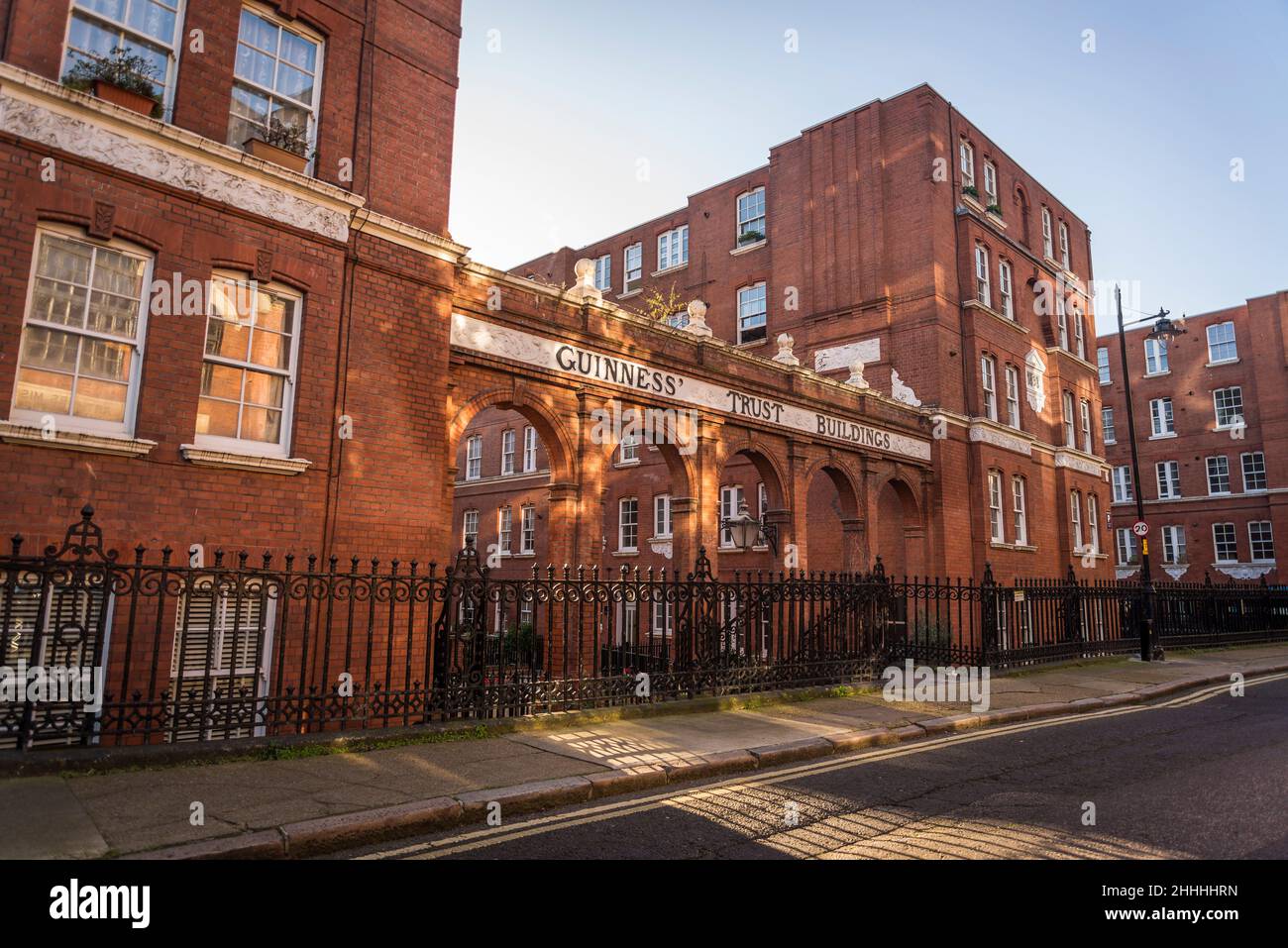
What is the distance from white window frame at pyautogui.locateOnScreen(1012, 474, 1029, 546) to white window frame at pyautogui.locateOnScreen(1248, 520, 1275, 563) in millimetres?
21778

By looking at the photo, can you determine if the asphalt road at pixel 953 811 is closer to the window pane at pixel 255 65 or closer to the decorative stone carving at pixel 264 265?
the decorative stone carving at pixel 264 265

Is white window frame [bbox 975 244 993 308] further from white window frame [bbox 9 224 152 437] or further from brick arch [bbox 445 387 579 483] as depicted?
white window frame [bbox 9 224 152 437]

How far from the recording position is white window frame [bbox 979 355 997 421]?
77.1 feet

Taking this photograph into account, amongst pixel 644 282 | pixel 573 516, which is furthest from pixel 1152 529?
pixel 573 516

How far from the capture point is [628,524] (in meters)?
28.4

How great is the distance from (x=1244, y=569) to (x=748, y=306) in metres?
30.0

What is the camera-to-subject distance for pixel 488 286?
11984 mm

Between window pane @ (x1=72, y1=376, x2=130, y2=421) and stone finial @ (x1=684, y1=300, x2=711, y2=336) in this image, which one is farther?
stone finial @ (x1=684, y1=300, x2=711, y2=336)

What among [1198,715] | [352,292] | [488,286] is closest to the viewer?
[352,292]

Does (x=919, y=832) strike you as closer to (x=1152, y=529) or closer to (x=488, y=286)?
(x=488, y=286)

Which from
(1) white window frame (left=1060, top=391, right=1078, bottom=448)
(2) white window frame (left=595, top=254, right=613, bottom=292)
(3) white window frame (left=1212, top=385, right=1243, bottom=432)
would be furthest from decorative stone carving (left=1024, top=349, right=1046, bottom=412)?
(3) white window frame (left=1212, top=385, right=1243, bottom=432)

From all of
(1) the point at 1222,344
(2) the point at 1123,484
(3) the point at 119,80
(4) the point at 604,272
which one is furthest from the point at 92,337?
(2) the point at 1123,484

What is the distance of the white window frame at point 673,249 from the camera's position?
31609 millimetres
